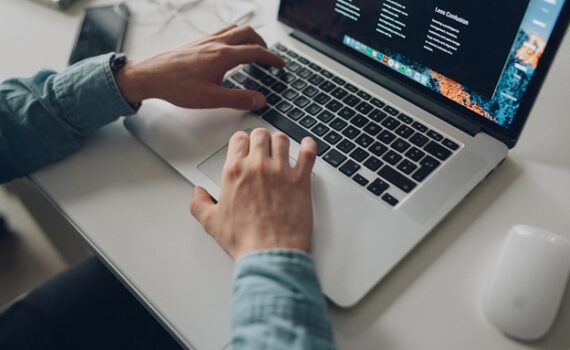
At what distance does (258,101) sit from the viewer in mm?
682

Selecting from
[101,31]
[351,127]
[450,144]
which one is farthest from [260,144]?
[101,31]

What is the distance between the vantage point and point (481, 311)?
512mm

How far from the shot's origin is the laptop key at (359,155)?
24.5 inches

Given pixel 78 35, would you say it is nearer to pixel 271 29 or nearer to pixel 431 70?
pixel 271 29

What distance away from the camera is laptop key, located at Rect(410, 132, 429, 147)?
632 millimetres

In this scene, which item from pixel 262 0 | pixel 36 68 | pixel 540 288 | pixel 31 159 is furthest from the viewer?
pixel 262 0

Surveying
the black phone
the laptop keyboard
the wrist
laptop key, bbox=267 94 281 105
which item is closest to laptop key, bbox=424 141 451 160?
the laptop keyboard

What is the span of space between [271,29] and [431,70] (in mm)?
280

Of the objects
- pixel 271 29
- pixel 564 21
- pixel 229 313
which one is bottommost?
pixel 229 313

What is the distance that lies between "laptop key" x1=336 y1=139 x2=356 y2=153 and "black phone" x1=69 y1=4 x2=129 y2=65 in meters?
0.40

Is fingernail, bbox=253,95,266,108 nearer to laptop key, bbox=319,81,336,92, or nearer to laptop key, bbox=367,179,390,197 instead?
laptop key, bbox=319,81,336,92

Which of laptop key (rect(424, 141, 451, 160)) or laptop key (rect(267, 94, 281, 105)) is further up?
laptop key (rect(424, 141, 451, 160))

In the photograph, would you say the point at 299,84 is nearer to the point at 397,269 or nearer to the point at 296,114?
the point at 296,114

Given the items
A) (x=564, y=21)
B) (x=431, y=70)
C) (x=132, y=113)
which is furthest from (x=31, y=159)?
(x=564, y=21)
